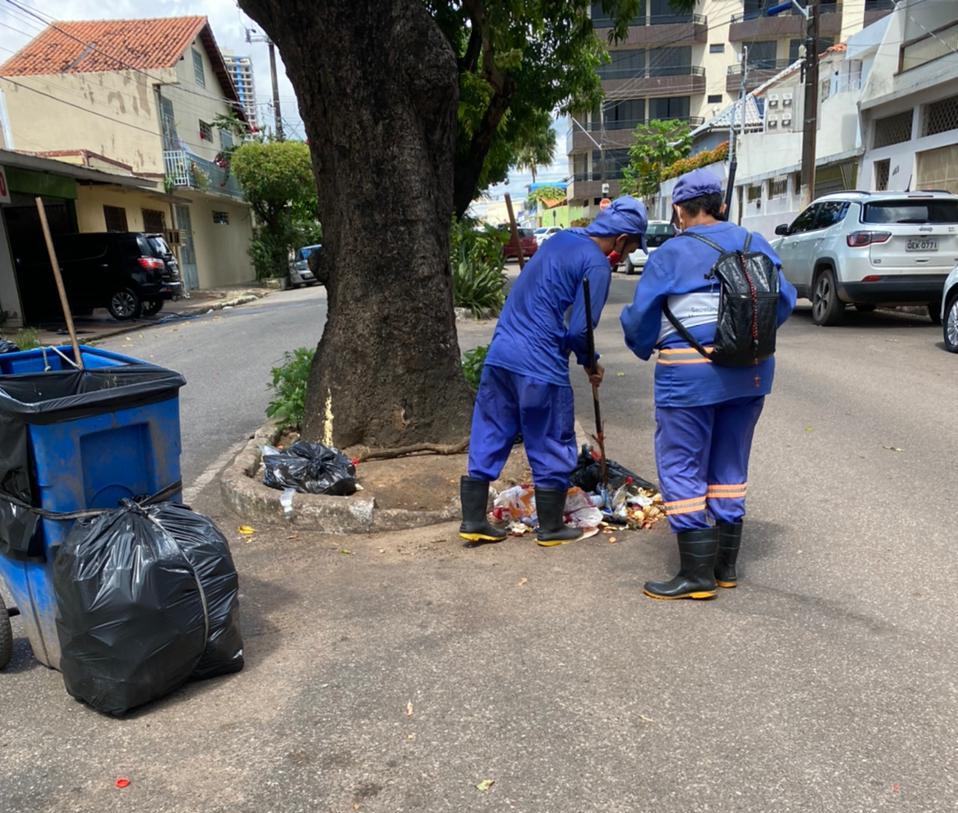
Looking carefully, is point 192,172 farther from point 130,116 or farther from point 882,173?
point 882,173

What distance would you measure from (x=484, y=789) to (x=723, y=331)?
1927 mm

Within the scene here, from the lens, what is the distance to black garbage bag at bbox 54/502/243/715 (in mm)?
2678

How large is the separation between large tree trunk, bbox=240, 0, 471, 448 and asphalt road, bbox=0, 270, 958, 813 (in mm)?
1157

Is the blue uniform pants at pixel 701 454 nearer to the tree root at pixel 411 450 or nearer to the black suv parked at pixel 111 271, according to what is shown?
the tree root at pixel 411 450

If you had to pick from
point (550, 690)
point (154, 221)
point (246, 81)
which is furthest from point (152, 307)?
point (246, 81)

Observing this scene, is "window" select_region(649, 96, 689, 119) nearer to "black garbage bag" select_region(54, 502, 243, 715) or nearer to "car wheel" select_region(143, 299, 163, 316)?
"car wheel" select_region(143, 299, 163, 316)

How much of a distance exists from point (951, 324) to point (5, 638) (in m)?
9.85

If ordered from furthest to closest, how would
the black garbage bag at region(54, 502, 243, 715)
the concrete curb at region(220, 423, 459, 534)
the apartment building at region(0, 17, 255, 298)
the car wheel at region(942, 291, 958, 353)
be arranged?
1. the apartment building at region(0, 17, 255, 298)
2. the car wheel at region(942, 291, 958, 353)
3. the concrete curb at region(220, 423, 459, 534)
4. the black garbage bag at region(54, 502, 243, 715)

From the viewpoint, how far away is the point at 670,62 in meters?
59.0

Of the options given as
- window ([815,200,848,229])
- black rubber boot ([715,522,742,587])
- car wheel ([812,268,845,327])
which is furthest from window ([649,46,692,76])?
black rubber boot ([715,522,742,587])

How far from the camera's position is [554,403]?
13.2ft

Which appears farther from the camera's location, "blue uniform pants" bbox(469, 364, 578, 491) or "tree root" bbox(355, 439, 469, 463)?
"tree root" bbox(355, 439, 469, 463)

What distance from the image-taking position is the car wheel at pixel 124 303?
17781mm

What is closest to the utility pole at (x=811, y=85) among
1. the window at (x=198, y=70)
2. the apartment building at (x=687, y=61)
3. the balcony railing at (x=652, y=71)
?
the window at (x=198, y=70)
